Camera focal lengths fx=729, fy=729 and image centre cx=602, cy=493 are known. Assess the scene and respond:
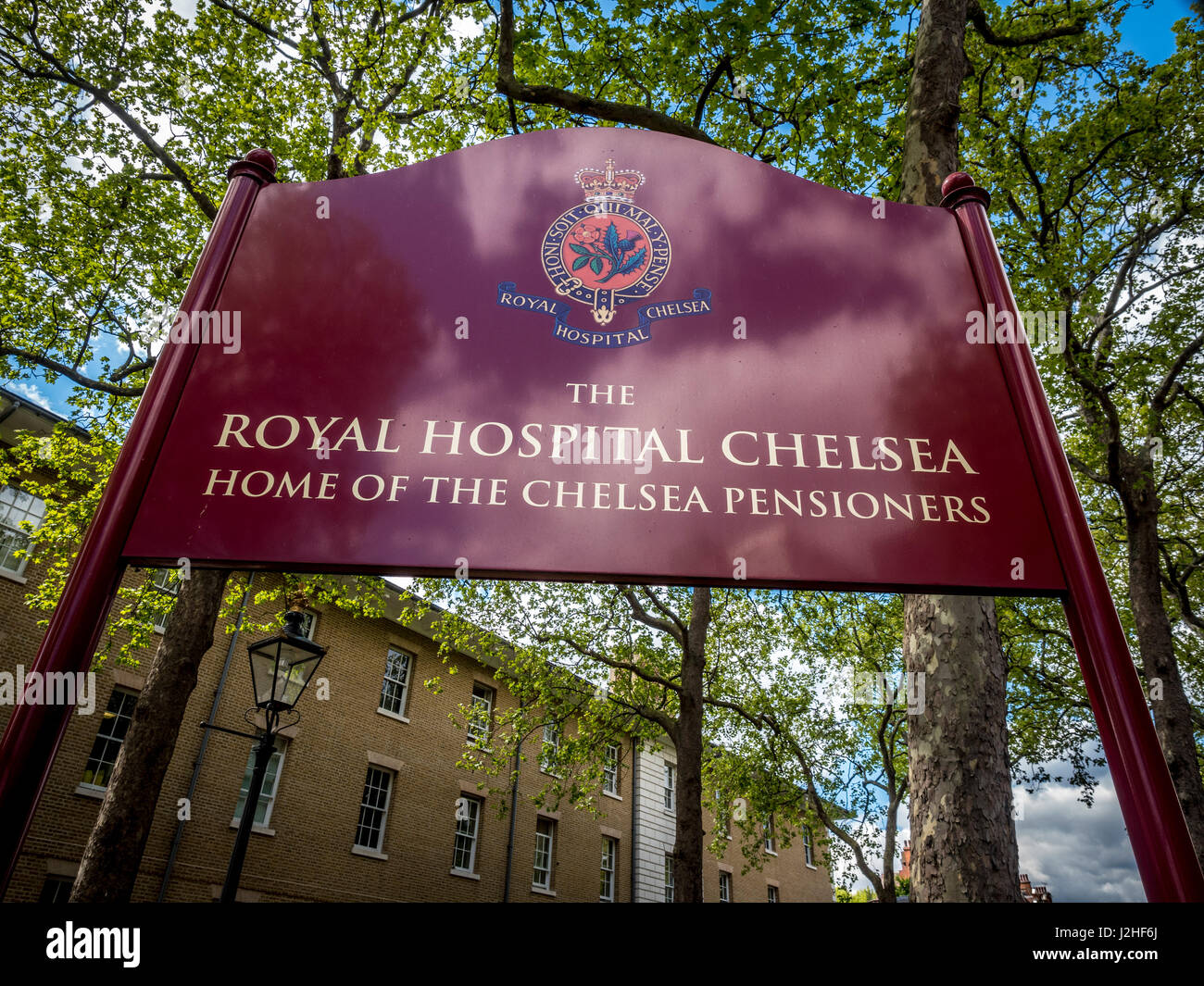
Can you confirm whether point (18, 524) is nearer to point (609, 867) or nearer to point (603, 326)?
point (603, 326)

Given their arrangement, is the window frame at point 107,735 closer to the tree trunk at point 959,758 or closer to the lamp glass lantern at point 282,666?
the lamp glass lantern at point 282,666

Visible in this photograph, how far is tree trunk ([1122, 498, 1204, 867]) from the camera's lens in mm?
10570

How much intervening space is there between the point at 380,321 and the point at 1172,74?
50.5ft

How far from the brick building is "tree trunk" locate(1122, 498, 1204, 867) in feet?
37.1

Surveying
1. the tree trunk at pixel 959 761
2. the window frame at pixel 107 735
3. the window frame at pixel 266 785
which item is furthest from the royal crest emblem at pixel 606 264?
the window frame at pixel 266 785

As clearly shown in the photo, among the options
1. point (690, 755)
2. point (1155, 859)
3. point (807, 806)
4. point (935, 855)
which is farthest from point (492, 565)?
point (807, 806)

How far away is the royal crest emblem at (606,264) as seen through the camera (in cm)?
264

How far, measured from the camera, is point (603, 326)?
8.64ft

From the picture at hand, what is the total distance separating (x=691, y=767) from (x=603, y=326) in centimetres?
1180

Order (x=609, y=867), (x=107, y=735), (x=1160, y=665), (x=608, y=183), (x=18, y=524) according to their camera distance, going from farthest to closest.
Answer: (x=609, y=867) → (x=107, y=735) → (x=18, y=524) → (x=1160, y=665) → (x=608, y=183)

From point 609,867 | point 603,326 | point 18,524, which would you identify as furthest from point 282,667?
point 609,867

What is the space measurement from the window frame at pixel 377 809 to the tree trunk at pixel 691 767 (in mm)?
8112

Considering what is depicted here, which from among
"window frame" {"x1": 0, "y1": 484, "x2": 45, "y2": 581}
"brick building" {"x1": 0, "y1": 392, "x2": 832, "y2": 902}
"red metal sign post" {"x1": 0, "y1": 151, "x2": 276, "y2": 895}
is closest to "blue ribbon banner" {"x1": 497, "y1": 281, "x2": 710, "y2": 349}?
"red metal sign post" {"x1": 0, "y1": 151, "x2": 276, "y2": 895}

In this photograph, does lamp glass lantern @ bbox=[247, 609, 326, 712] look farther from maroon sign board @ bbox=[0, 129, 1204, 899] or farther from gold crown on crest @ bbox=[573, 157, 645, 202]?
gold crown on crest @ bbox=[573, 157, 645, 202]
